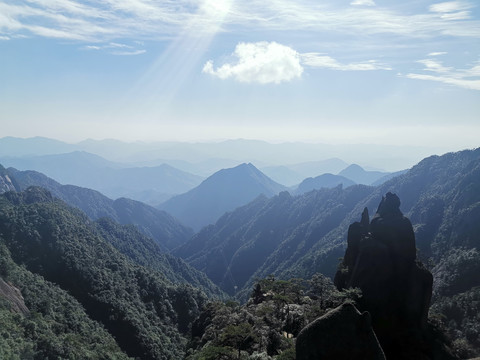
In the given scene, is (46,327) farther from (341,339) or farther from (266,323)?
(341,339)

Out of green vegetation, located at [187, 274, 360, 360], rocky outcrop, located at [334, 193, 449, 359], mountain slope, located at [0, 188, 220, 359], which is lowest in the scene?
mountain slope, located at [0, 188, 220, 359]

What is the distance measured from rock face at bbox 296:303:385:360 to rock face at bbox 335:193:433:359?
1451cm

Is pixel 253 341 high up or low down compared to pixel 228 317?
up

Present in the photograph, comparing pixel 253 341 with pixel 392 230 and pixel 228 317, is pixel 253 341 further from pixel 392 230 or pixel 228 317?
pixel 392 230

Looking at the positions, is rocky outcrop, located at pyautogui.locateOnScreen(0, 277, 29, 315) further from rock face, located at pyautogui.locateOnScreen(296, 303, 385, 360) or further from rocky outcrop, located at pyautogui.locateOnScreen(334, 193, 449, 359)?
rock face, located at pyautogui.locateOnScreen(296, 303, 385, 360)

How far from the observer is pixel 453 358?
1394 inches

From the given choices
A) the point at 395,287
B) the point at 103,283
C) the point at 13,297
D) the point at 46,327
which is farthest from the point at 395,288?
the point at 103,283

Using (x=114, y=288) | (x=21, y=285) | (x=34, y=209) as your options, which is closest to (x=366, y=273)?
(x=21, y=285)

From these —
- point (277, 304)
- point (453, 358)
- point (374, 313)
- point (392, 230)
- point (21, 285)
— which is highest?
point (392, 230)

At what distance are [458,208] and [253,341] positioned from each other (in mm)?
154970

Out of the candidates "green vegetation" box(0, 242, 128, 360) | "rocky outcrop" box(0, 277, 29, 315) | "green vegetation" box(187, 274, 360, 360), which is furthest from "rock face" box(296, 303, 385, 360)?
"rocky outcrop" box(0, 277, 29, 315)

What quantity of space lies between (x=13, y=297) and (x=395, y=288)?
71485 mm

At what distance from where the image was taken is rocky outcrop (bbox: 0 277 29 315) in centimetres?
6869

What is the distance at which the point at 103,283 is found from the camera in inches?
4119
